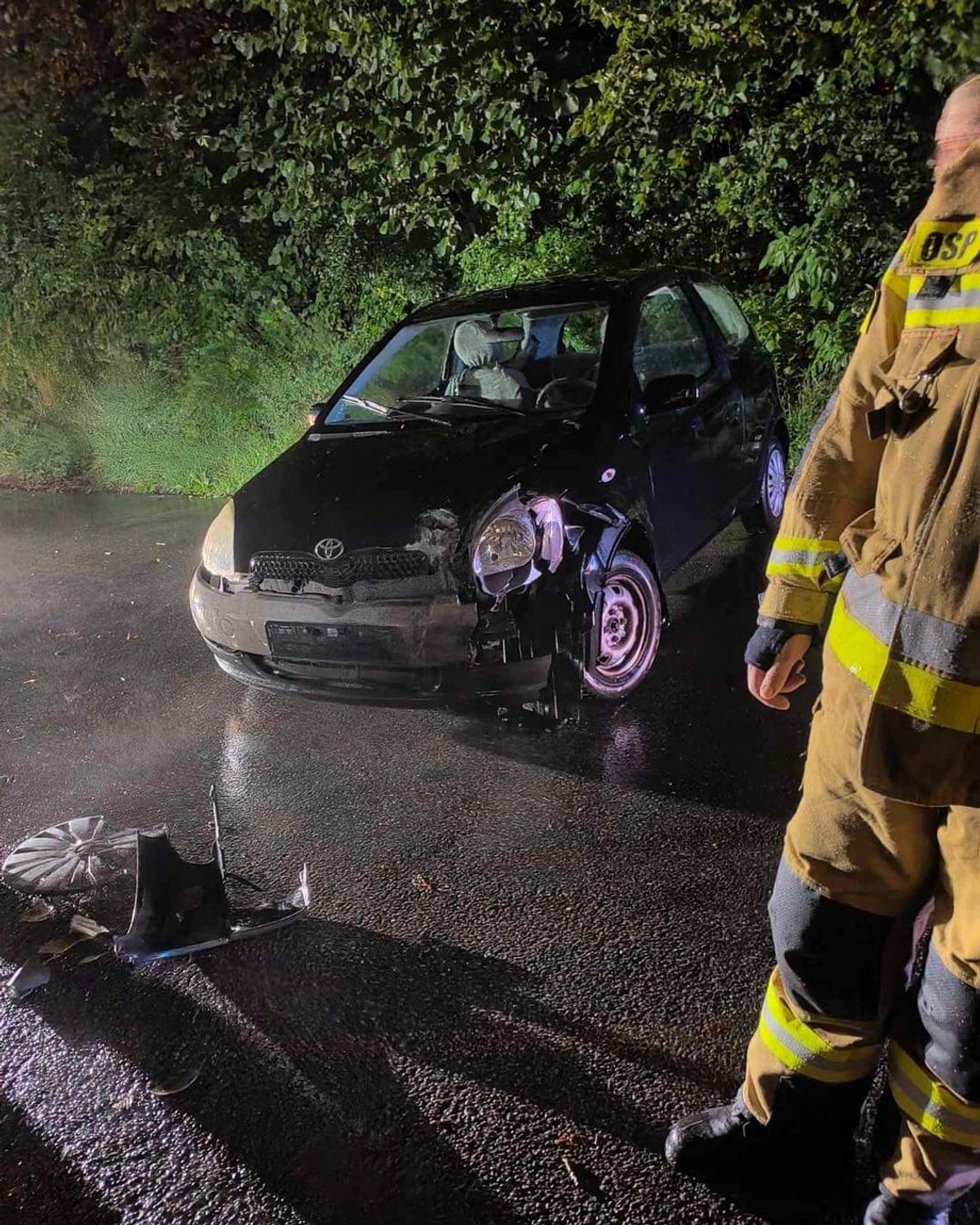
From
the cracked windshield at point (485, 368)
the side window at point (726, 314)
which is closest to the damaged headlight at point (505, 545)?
the cracked windshield at point (485, 368)

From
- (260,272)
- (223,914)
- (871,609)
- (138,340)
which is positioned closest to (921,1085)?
(871,609)

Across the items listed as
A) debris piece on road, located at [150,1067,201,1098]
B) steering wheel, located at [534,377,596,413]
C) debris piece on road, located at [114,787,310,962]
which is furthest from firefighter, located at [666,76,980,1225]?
steering wheel, located at [534,377,596,413]

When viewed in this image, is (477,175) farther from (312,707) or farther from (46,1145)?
(46,1145)

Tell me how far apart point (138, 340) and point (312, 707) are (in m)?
7.21

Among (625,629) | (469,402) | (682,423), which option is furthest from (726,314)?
(625,629)

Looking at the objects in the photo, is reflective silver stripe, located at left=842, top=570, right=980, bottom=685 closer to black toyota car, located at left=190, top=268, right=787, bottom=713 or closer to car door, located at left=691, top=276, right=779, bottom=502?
black toyota car, located at left=190, top=268, right=787, bottom=713

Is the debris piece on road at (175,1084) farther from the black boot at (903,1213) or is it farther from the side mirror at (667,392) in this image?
the side mirror at (667,392)

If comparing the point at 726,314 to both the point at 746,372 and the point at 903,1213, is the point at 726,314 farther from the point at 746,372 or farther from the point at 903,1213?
the point at 903,1213

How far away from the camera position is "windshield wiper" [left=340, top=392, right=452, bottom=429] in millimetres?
4227

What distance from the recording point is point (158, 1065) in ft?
7.08

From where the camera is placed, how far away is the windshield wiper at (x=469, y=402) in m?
4.14

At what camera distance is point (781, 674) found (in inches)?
73.9

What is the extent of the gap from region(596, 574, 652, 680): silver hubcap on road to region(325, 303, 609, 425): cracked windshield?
889mm

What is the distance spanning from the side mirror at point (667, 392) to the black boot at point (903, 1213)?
304 centimetres
